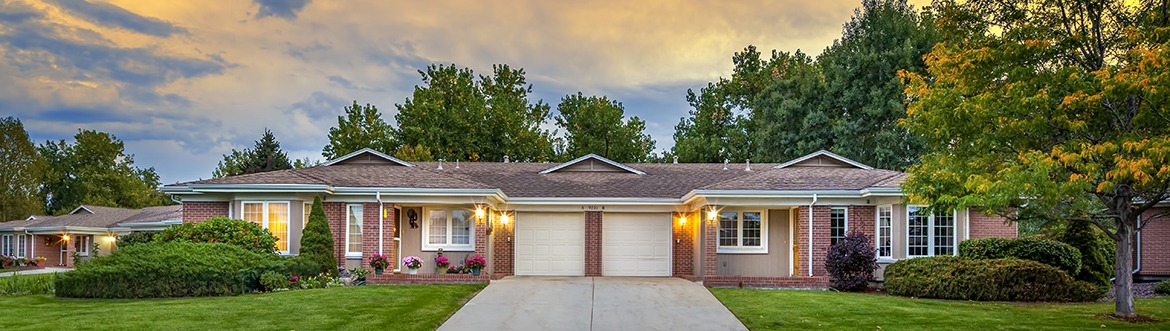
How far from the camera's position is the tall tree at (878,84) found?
36531 millimetres

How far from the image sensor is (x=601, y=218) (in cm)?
2428

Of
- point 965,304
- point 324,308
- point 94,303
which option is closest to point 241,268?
point 94,303

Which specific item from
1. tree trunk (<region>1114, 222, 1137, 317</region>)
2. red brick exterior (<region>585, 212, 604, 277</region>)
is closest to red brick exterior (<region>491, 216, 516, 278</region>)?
red brick exterior (<region>585, 212, 604, 277</region>)

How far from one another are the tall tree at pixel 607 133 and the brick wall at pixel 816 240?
2471 cm

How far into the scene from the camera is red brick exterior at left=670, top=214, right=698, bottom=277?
2398 cm

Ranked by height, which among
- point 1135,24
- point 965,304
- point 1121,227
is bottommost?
point 965,304

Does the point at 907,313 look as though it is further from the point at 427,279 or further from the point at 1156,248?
the point at 1156,248

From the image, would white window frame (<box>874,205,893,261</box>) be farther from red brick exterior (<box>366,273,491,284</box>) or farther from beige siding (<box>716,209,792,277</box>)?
red brick exterior (<box>366,273,491,284</box>)

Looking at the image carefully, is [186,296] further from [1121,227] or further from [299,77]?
[1121,227]

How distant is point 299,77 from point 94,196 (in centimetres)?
4261

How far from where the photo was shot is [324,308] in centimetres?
1450

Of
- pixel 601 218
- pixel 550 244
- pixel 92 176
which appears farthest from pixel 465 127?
pixel 92 176

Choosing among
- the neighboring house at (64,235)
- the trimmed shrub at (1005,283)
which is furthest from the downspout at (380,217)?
the neighboring house at (64,235)

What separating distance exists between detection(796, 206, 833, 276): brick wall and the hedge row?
12.3m
